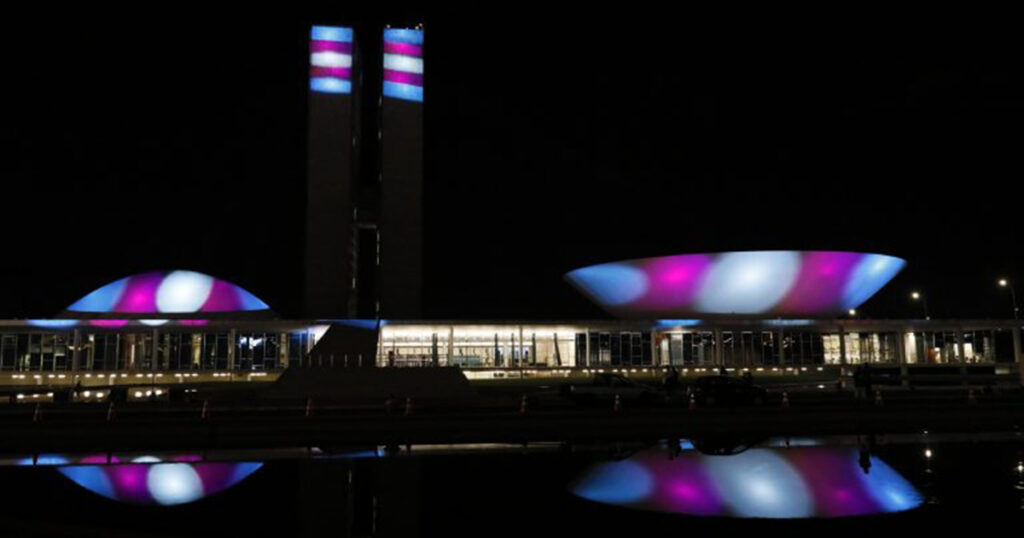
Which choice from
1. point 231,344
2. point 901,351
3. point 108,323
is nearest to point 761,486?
point 231,344

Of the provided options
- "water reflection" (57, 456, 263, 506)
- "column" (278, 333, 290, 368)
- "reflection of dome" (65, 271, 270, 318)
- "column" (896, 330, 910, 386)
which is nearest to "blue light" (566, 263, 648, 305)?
"column" (896, 330, 910, 386)

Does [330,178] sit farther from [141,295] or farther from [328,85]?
[141,295]

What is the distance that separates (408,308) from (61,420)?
3395 centimetres

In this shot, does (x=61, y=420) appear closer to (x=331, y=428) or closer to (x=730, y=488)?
(x=331, y=428)

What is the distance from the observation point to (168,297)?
50312 millimetres

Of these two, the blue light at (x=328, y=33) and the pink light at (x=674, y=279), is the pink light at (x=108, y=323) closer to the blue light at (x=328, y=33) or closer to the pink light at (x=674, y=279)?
the blue light at (x=328, y=33)

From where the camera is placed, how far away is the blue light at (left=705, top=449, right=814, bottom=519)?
11320 millimetres

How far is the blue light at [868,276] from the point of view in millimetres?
49375

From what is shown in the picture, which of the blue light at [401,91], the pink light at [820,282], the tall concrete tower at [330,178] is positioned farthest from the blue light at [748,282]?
the blue light at [401,91]

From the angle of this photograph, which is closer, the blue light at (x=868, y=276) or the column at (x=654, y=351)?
the blue light at (x=868, y=276)

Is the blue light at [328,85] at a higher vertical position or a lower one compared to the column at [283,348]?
higher

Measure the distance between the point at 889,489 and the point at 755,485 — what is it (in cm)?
197

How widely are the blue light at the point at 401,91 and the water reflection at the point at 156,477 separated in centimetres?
4277

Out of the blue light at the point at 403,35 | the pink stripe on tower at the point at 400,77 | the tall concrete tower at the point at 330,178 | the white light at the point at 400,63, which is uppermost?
the blue light at the point at 403,35
